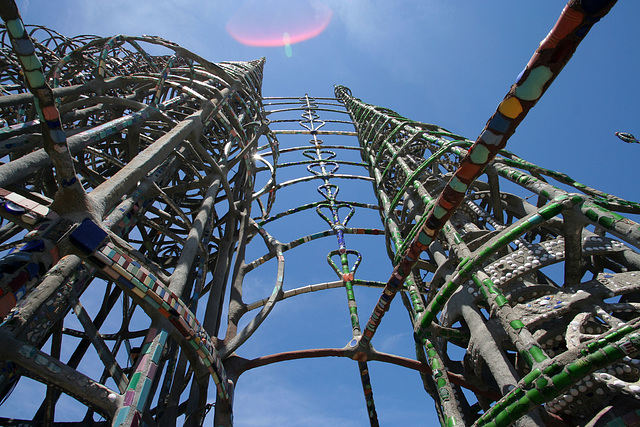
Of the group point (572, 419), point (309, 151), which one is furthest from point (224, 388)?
point (309, 151)

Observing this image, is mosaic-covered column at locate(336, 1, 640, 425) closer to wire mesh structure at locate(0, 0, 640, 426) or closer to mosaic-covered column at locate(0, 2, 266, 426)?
wire mesh structure at locate(0, 0, 640, 426)

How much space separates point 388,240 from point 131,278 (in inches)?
179

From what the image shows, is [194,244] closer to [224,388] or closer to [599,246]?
[224,388]

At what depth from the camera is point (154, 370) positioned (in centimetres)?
264

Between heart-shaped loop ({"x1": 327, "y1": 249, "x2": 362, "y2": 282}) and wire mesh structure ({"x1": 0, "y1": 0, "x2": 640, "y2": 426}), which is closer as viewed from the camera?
wire mesh structure ({"x1": 0, "y1": 0, "x2": 640, "y2": 426})

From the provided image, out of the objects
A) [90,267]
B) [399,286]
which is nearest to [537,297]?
[399,286]

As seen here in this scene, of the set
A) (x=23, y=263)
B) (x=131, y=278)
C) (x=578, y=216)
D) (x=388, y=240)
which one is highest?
(x=388, y=240)

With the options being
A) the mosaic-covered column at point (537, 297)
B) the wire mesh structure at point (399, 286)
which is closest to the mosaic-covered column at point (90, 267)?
the wire mesh structure at point (399, 286)

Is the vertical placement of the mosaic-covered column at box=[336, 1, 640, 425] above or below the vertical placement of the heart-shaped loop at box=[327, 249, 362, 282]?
below

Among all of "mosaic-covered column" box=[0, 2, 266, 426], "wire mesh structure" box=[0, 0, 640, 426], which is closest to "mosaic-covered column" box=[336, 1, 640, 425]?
"wire mesh structure" box=[0, 0, 640, 426]

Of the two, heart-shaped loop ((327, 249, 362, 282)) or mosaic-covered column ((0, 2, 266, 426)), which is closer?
mosaic-covered column ((0, 2, 266, 426))

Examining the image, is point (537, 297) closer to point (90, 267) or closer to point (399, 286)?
point (399, 286)

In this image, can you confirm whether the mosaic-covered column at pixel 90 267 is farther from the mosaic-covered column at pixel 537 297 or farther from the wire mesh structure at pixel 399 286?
the mosaic-covered column at pixel 537 297

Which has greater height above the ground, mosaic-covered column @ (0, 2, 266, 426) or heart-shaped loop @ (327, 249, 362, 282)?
heart-shaped loop @ (327, 249, 362, 282)
